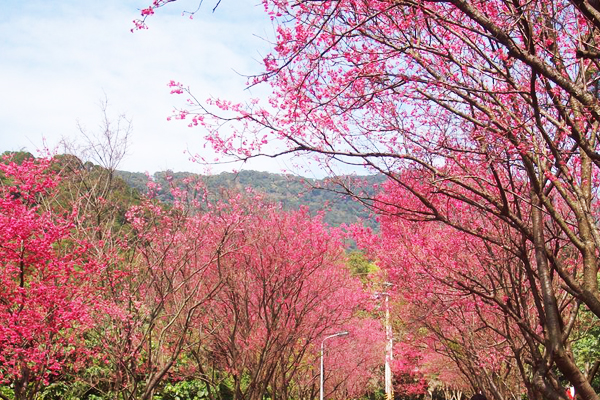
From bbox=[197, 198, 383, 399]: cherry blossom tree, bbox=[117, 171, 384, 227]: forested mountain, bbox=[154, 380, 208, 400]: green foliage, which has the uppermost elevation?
bbox=[117, 171, 384, 227]: forested mountain

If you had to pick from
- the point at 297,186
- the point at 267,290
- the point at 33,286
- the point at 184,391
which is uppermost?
the point at 297,186

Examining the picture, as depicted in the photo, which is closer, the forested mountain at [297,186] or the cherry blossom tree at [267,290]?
the forested mountain at [297,186]

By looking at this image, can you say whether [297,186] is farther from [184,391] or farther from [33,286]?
[184,391]

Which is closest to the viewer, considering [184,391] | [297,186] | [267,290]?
[297,186]

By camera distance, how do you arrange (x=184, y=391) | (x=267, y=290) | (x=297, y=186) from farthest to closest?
(x=184, y=391) < (x=267, y=290) < (x=297, y=186)

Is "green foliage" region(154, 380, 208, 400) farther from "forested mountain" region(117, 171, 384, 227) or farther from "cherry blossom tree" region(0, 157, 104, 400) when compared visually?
"cherry blossom tree" region(0, 157, 104, 400)

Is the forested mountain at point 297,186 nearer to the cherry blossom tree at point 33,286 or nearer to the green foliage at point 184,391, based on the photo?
the cherry blossom tree at point 33,286

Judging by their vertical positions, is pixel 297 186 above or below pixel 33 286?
above

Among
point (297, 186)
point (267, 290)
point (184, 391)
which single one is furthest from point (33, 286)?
point (184, 391)

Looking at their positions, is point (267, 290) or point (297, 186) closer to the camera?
point (297, 186)

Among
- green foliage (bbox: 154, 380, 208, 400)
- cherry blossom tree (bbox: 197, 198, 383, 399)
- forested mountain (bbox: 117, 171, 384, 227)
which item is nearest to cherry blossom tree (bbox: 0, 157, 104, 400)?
forested mountain (bbox: 117, 171, 384, 227)

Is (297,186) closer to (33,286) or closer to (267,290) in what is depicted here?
(33,286)

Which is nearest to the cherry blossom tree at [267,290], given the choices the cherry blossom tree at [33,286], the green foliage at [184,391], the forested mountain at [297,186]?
the forested mountain at [297,186]

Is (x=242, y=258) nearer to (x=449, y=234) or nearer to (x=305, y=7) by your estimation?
(x=449, y=234)
